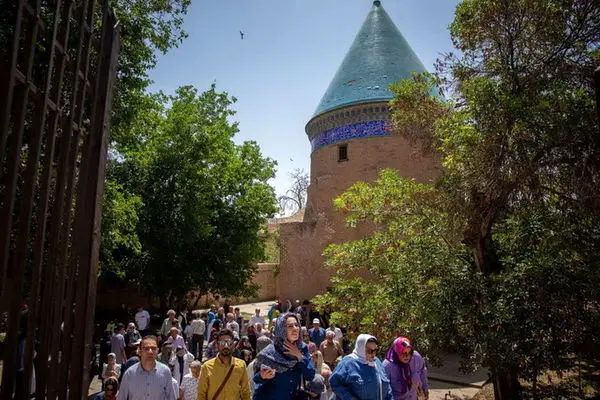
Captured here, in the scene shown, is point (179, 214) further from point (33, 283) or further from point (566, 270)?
point (33, 283)

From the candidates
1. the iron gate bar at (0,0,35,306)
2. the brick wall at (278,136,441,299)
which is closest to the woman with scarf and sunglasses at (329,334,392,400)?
the iron gate bar at (0,0,35,306)

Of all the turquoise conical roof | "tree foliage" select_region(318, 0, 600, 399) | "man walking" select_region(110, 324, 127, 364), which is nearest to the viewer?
"tree foliage" select_region(318, 0, 600, 399)

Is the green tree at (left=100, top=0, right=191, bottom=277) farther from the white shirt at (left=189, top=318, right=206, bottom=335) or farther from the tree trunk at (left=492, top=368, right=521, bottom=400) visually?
the tree trunk at (left=492, top=368, right=521, bottom=400)

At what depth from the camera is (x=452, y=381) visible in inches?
344

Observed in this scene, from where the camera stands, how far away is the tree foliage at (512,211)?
218 inches

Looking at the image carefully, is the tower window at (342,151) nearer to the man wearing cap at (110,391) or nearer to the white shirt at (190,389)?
the white shirt at (190,389)

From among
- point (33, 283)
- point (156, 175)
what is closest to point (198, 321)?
point (156, 175)

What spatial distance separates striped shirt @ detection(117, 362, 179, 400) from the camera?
144 inches

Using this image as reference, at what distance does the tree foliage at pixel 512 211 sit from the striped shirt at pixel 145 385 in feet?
12.0

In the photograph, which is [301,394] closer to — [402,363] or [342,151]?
[402,363]

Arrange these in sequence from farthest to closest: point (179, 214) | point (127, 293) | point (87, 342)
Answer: point (127, 293), point (179, 214), point (87, 342)

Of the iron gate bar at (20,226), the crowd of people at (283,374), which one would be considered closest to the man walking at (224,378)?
the crowd of people at (283,374)

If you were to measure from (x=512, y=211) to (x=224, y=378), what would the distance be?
482 cm

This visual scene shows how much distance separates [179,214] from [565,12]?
1144 cm
